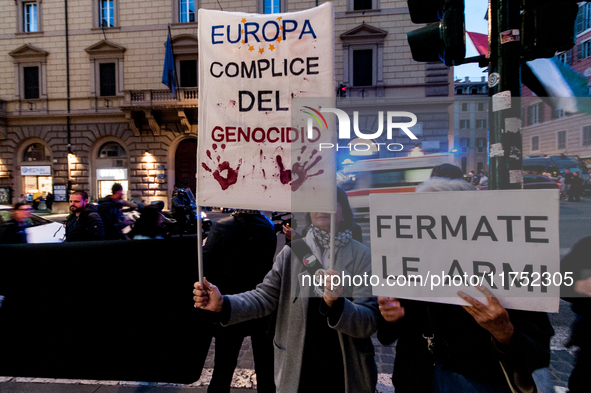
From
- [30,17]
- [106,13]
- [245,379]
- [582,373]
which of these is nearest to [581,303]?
[582,373]

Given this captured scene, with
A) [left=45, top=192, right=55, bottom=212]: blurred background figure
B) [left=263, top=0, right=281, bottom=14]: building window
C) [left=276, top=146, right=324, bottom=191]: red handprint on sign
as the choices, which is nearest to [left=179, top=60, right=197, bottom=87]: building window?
[left=263, top=0, right=281, bottom=14]: building window

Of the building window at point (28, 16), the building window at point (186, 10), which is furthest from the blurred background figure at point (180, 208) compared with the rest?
the building window at point (28, 16)

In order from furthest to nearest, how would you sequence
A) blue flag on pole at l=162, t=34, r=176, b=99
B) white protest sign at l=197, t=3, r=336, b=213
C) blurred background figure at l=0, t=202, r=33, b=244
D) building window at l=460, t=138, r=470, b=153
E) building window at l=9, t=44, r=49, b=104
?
building window at l=460, t=138, r=470, b=153
building window at l=9, t=44, r=49, b=104
blue flag on pole at l=162, t=34, r=176, b=99
blurred background figure at l=0, t=202, r=33, b=244
white protest sign at l=197, t=3, r=336, b=213

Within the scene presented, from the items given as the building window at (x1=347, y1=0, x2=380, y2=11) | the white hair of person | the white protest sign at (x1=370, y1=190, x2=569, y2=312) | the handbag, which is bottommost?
the handbag

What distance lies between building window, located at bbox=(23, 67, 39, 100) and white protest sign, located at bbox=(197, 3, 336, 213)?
76.4 feet

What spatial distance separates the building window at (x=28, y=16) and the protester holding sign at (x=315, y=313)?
24641 millimetres

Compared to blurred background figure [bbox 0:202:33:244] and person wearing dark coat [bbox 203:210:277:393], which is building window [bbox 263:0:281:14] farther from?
person wearing dark coat [bbox 203:210:277:393]

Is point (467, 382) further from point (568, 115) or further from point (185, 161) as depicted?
point (185, 161)

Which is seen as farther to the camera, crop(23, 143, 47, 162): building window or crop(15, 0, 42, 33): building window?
crop(23, 143, 47, 162): building window

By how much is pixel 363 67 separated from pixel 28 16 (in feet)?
64.7

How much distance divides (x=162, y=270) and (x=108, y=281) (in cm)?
47

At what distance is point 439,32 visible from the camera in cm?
231

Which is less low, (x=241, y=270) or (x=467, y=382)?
(x=241, y=270)

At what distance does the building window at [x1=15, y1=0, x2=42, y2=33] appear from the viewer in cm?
1892
